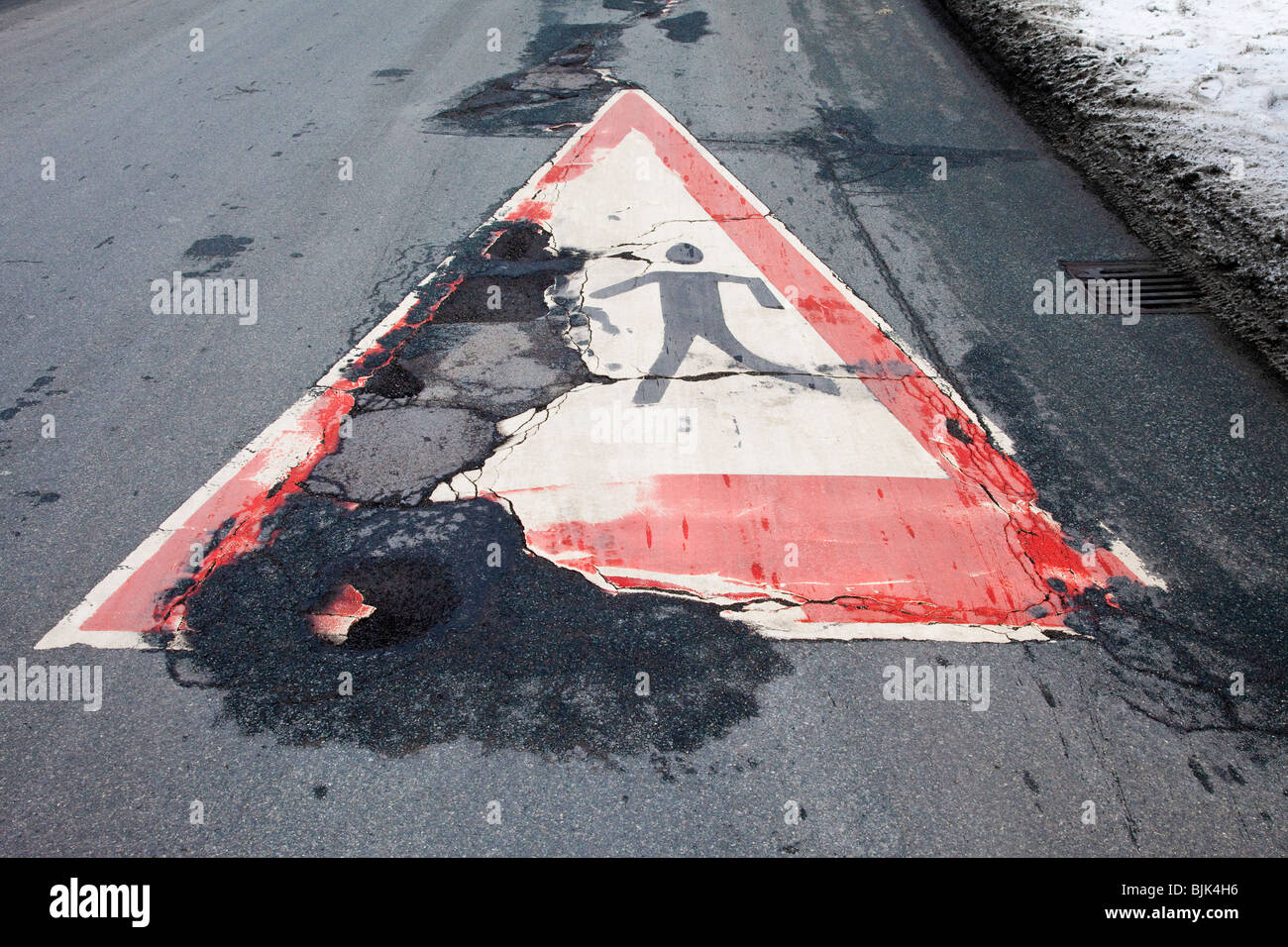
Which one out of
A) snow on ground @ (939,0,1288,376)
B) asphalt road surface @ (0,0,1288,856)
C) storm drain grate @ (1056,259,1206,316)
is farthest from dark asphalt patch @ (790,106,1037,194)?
storm drain grate @ (1056,259,1206,316)

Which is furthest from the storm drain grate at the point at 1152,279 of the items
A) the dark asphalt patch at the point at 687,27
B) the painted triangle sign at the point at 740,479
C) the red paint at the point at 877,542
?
the dark asphalt patch at the point at 687,27

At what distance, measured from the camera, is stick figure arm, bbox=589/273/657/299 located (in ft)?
18.6

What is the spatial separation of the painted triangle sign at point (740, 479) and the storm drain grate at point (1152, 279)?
1.84 m

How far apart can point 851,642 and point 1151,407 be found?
9.06 feet

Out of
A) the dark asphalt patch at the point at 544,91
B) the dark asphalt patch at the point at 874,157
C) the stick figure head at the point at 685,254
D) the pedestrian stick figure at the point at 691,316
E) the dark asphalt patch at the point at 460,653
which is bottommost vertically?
the dark asphalt patch at the point at 460,653

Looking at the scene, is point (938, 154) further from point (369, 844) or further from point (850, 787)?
point (369, 844)

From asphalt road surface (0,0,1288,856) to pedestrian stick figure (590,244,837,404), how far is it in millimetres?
208

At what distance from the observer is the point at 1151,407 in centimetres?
476

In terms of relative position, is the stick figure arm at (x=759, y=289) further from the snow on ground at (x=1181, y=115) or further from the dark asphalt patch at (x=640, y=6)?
the dark asphalt patch at (x=640, y=6)

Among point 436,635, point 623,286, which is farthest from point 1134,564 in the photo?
point 623,286

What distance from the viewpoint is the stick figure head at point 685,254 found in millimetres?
6027

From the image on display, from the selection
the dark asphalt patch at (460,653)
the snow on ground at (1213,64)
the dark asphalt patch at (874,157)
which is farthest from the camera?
the dark asphalt patch at (874,157)

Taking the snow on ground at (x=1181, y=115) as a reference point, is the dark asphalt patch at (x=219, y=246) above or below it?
below
